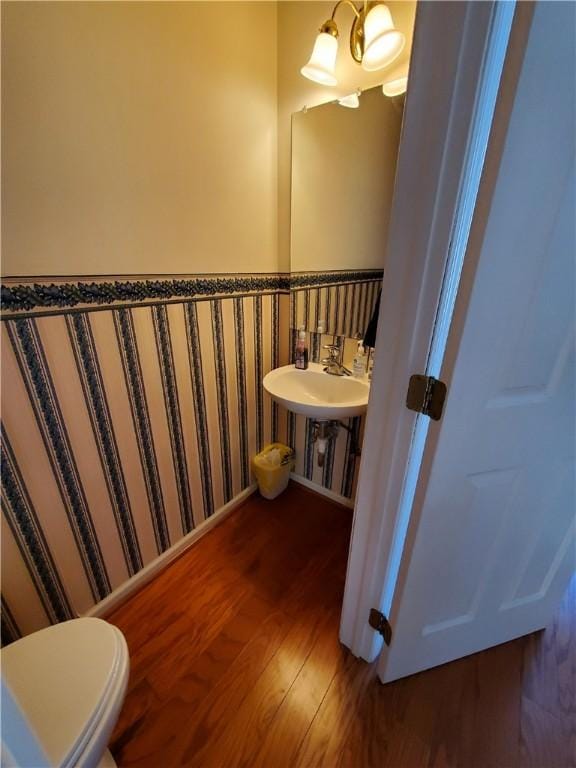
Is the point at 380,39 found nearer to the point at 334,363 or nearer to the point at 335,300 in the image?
the point at 335,300

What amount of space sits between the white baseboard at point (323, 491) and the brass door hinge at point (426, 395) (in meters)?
1.26

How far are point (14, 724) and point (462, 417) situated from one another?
0.81 m

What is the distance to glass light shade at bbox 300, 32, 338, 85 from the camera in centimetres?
110

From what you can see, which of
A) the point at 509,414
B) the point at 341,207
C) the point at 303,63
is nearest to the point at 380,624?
the point at 509,414

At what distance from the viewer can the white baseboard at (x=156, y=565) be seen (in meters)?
1.22

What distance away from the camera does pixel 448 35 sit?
0.49m

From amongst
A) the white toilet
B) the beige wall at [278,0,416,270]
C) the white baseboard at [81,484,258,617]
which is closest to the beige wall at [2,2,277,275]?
the beige wall at [278,0,416,270]

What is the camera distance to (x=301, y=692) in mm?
1005

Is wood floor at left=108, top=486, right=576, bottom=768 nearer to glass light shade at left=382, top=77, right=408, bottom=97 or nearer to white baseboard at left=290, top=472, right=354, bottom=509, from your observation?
white baseboard at left=290, top=472, right=354, bottom=509

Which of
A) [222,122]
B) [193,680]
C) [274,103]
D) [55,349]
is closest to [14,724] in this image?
[55,349]

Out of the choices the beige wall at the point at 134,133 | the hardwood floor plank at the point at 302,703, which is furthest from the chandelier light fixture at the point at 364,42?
the hardwood floor plank at the point at 302,703

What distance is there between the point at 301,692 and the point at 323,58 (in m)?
2.23

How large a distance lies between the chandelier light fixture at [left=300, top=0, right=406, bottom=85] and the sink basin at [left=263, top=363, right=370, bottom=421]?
1182 millimetres

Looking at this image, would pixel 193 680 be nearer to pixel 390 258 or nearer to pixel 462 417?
pixel 462 417
